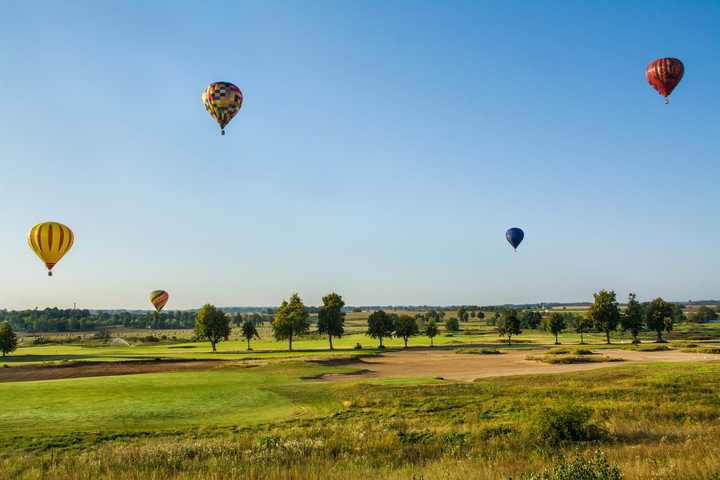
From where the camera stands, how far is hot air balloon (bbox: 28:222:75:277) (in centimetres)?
4528

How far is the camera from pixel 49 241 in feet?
149

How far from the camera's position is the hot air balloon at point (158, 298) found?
93.2m

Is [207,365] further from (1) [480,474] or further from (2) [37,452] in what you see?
(1) [480,474]

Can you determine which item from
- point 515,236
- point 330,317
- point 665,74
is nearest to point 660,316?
point 515,236

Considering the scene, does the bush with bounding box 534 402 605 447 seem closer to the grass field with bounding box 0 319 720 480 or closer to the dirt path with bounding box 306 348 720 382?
the grass field with bounding box 0 319 720 480

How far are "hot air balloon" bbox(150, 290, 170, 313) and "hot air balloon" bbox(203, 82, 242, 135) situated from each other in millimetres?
62933

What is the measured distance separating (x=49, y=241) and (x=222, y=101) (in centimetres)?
2514

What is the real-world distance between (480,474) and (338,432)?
28.5 ft

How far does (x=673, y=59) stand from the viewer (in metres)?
42.0

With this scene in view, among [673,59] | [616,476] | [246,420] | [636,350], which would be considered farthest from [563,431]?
[636,350]

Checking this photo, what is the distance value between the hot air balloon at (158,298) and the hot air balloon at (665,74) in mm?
96925

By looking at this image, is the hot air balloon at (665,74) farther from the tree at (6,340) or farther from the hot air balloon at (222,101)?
the tree at (6,340)

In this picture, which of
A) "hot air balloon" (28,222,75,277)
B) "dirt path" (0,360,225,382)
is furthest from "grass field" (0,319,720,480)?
"hot air balloon" (28,222,75,277)

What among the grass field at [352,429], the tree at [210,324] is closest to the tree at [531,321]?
the tree at [210,324]
